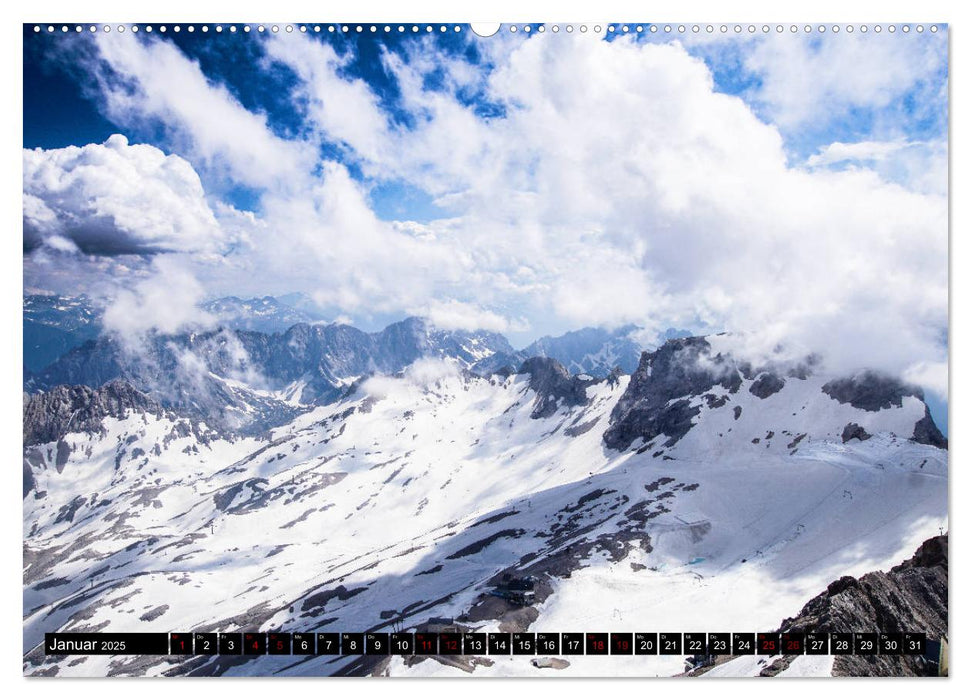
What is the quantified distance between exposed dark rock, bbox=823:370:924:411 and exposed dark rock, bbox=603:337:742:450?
2611 centimetres

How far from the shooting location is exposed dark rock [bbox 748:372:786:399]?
11982 cm

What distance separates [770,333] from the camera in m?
130

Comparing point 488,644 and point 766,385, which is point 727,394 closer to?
point 766,385

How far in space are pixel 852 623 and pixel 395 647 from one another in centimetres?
2316

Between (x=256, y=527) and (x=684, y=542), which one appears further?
(x=256, y=527)

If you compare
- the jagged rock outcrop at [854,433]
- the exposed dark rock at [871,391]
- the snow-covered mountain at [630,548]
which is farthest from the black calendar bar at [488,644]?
the exposed dark rock at [871,391]

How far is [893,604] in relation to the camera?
1102 inches

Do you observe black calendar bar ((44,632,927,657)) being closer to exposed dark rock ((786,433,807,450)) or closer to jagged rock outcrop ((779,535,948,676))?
jagged rock outcrop ((779,535,948,676))

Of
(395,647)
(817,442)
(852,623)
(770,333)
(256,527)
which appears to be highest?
(770,333)

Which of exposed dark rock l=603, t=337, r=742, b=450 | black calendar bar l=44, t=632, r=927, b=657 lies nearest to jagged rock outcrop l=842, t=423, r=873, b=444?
exposed dark rock l=603, t=337, r=742, b=450

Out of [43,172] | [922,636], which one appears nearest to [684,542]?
[922,636]

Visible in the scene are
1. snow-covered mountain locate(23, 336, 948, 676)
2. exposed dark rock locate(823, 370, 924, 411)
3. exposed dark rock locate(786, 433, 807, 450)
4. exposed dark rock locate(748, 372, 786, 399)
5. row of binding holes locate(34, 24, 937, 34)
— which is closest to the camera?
row of binding holes locate(34, 24, 937, 34)

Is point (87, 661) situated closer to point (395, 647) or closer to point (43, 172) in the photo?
point (395, 647)

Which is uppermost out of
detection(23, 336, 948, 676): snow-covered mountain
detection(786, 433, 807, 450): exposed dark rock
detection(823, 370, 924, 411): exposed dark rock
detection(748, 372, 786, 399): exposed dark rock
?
detection(748, 372, 786, 399): exposed dark rock
